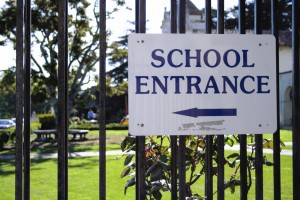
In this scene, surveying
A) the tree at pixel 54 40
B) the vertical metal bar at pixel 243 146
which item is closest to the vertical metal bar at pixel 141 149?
the vertical metal bar at pixel 243 146

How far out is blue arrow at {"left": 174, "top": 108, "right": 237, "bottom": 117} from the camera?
194cm

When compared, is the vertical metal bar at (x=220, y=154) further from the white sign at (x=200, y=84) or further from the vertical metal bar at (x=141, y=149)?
the vertical metal bar at (x=141, y=149)

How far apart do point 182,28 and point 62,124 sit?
2.57ft

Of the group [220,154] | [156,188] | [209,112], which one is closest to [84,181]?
[156,188]

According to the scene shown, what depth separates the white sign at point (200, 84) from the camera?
1.91m

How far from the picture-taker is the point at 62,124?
1915mm

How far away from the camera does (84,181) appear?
25.8 feet

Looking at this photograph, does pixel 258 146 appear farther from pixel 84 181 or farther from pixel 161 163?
pixel 84 181

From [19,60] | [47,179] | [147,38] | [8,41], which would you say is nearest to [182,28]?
[147,38]

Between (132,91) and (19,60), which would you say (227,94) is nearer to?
(132,91)

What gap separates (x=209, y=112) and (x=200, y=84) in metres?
0.15

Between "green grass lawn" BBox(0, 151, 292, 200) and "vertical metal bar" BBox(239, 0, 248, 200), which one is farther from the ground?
"vertical metal bar" BBox(239, 0, 248, 200)
